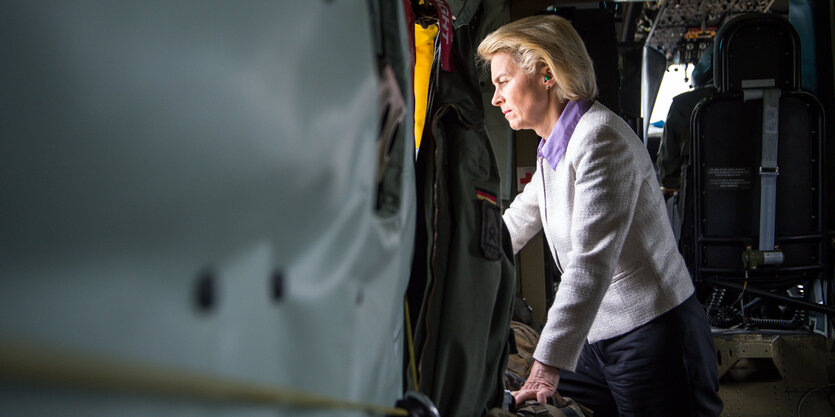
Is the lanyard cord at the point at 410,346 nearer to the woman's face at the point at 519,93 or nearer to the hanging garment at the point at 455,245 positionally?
the hanging garment at the point at 455,245

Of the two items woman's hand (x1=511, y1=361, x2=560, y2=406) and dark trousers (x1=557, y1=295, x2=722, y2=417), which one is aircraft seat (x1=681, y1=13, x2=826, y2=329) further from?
woman's hand (x1=511, y1=361, x2=560, y2=406)

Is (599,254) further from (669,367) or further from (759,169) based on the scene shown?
(759,169)

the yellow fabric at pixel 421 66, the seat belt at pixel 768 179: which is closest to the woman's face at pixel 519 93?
the yellow fabric at pixel 421 66

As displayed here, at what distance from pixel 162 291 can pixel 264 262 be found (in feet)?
0.30

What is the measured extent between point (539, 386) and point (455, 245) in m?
0.71

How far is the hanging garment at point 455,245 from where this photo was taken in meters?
0.95

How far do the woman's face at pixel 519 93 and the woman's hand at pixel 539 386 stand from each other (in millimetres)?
779

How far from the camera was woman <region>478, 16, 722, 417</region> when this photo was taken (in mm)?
1529

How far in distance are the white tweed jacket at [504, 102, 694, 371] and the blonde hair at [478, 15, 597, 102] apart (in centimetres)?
11

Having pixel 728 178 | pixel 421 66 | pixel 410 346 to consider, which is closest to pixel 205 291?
pixel 410 346

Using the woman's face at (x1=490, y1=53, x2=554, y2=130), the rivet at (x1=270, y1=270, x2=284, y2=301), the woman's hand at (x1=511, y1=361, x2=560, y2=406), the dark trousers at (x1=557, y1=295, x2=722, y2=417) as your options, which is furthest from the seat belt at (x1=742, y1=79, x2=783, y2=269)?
the rivet at (x1=270, y1=270, x2=284, y2=301)

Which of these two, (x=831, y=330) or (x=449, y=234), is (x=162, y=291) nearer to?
(x=449, y=234)

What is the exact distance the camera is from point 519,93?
182 centimetres

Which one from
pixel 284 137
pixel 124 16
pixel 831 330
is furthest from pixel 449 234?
pixel 831 330
